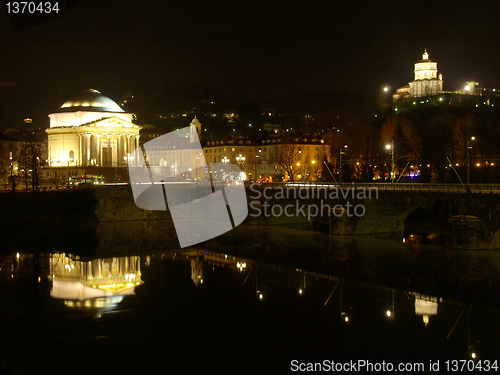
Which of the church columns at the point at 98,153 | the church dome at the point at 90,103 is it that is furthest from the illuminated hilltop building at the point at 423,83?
the church columns at the point at 98,153

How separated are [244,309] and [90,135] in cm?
7470

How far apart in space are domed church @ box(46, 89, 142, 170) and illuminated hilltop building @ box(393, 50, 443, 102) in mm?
88635

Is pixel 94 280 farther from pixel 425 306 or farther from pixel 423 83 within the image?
pixel 423 83

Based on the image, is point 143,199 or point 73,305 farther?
point 143,199

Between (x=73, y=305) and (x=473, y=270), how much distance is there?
18.5 metres

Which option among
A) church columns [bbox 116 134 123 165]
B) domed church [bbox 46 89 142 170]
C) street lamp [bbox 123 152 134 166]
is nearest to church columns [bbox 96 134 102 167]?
domed church [bbox 46 89 142 170]

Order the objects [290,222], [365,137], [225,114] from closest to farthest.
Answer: [290,222], [365,137], [225,114]

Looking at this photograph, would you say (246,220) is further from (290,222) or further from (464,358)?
(464,358)

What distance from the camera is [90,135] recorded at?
9331cm

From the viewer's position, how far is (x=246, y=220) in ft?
182

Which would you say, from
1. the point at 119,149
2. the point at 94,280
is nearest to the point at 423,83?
the point at 119,149

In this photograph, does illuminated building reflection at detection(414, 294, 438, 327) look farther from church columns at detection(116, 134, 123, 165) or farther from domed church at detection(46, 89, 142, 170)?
church columns at detection(116, 134, 123, 165)

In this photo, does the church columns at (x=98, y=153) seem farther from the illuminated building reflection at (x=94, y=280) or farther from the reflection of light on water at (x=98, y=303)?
the reflection of light on water at (x=98, y=303)

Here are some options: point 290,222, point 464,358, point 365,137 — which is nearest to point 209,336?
point 464,358
